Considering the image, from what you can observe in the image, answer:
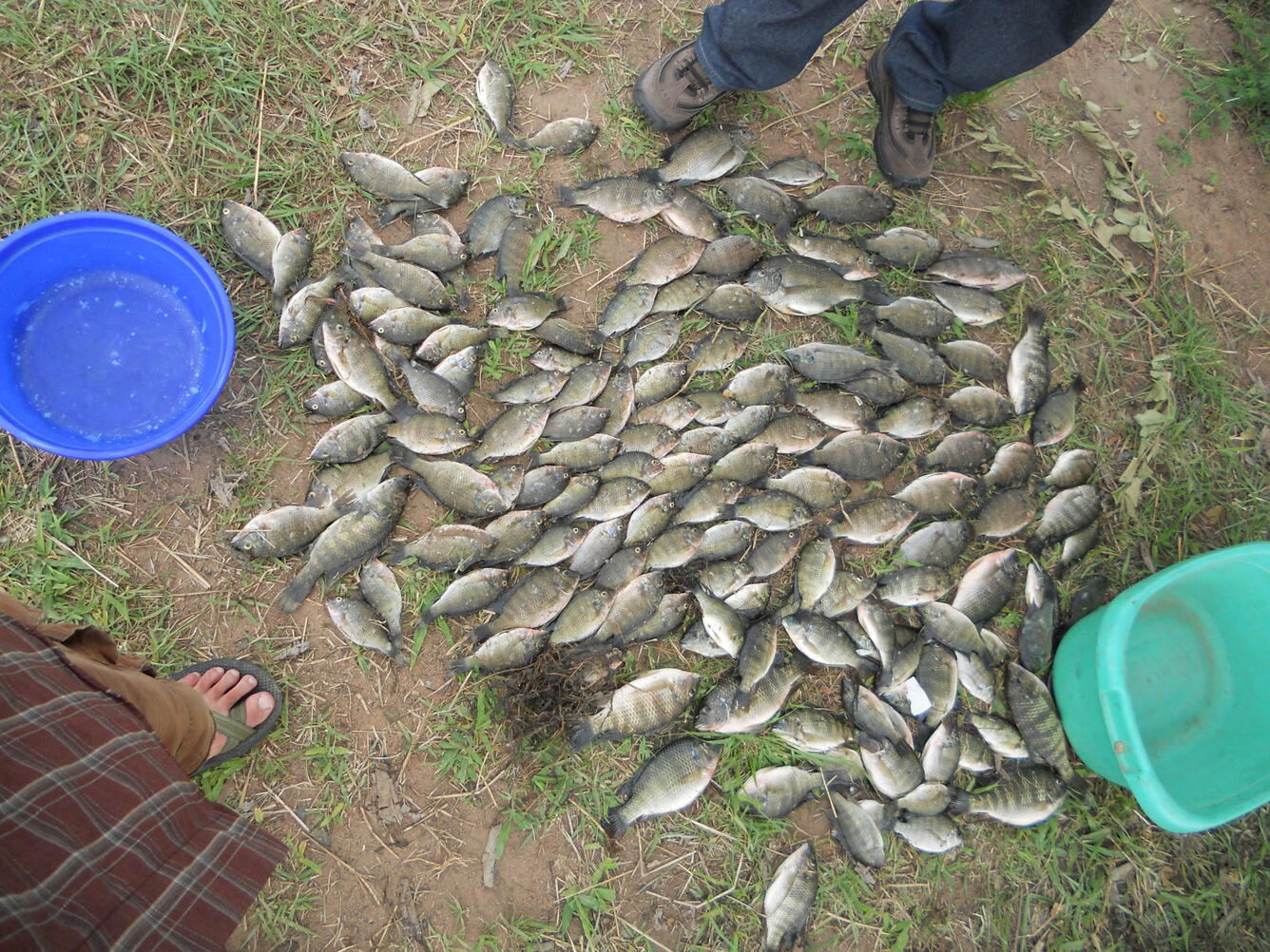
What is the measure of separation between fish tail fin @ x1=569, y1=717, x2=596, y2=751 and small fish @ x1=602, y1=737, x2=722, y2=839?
0.85 ft

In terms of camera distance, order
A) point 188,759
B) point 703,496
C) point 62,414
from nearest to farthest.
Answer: point 188,759
point 62,414
point 703,496

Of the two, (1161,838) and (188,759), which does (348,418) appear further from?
(1161,838)

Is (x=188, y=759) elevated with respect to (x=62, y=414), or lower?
lower

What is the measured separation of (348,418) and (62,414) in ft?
3.33

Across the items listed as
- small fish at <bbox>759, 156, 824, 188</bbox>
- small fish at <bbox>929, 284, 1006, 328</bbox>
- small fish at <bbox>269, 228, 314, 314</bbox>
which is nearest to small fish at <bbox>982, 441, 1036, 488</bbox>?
small fish at <bbox>929, 284, 1006, 328</bbox>

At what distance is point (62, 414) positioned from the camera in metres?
2.73

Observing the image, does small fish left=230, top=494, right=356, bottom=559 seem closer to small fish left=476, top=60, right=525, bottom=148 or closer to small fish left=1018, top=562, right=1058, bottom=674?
small fish left=476, top=60, right=525, bottom=148

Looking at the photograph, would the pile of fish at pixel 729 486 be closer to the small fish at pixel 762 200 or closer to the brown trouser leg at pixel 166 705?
the small fish at pixel 762 200

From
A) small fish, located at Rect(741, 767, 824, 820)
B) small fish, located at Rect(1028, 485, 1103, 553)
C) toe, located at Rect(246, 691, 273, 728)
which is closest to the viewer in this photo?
toe, located at Rect(246, 691, 273, 728)

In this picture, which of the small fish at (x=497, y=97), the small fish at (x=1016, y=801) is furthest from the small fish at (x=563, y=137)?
the small fish at (x=1016, y=801)

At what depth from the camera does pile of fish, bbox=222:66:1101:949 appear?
2965 mm

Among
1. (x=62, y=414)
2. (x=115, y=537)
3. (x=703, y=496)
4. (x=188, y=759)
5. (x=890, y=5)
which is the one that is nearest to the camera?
(x=188, y=759)

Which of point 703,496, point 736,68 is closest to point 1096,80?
point 736,68

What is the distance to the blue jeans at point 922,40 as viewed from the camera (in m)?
2.62
